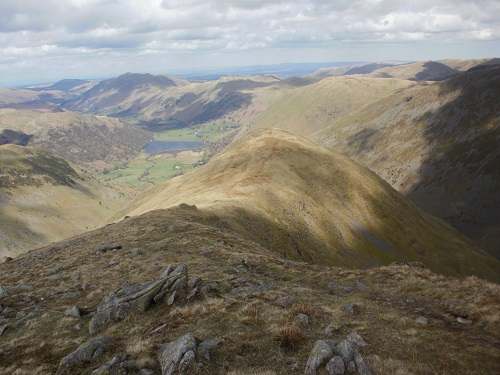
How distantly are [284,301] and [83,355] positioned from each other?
1002 centimetres

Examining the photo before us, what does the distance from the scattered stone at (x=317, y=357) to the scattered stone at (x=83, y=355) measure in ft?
28.8

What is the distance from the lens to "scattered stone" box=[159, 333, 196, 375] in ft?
39.7

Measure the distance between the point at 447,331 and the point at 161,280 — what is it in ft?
49.7

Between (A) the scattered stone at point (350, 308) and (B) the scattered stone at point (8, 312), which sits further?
(B) the scattered stone at point (8, 312)

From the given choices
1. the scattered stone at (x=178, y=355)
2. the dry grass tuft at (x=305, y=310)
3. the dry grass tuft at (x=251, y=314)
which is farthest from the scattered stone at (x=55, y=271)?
the dry grass tuft at (x=305, y=310)

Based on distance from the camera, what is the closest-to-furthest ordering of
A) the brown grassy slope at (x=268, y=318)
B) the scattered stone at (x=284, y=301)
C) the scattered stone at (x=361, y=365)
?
the scattered stone at (x=361, y=365)
the brown grassy slope at (x=268, y=318)
the scattered stone at (x=284, y=301)

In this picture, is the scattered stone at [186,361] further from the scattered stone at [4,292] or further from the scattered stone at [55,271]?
the scattered stone at [55,271]

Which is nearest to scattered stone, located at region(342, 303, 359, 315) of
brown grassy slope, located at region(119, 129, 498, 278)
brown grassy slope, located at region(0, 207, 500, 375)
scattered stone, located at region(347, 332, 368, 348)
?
brown grassy slope, located at region(0, 207, 500, 375)

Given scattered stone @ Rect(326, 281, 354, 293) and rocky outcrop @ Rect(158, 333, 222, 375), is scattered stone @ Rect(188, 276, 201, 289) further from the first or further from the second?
scattered stone @ Rect(326, 281, 354, 293)

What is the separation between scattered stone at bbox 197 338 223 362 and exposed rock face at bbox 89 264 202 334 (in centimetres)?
509

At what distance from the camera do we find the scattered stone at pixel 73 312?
18.8 metres

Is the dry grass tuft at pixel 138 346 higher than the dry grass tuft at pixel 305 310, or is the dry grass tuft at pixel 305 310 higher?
the dry grass tuft at pixel 138 346

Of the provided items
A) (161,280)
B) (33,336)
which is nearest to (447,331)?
(161,280)

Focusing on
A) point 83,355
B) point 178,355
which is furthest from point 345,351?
point 83,355
